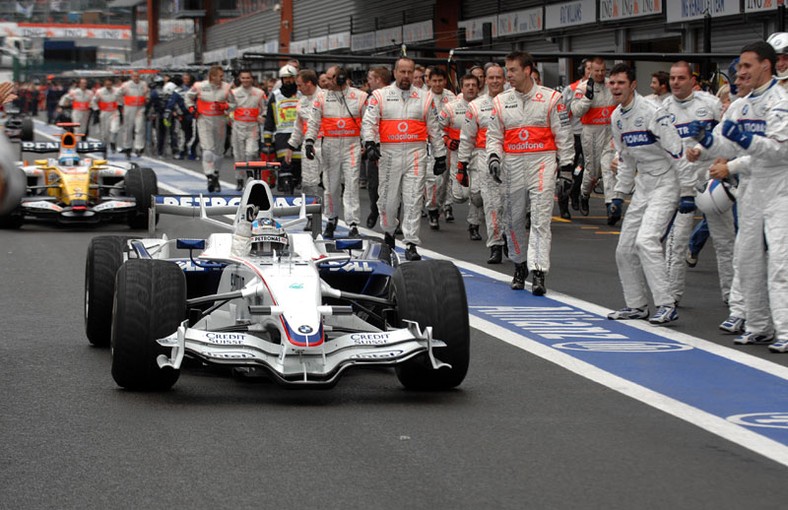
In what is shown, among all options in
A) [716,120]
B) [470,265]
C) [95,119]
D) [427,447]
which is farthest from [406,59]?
[95,119]

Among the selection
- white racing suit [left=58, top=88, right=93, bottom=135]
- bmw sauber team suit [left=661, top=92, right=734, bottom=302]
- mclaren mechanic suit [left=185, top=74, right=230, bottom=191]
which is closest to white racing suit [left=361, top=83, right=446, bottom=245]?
bmw sauber team suit [left=661, top=92, right=734, bottom=302]

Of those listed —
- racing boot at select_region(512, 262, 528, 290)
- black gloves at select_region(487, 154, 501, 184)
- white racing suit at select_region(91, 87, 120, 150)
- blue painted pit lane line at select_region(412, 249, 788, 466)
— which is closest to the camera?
blue painted pit lane line at select_region(412, 249, 788, 466)

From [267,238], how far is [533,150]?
4817mm

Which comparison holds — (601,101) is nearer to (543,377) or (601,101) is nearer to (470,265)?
(470,265)

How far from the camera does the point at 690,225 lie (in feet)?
41.5

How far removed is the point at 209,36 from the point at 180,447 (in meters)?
71.3

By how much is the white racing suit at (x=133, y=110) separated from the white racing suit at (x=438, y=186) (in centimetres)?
1689

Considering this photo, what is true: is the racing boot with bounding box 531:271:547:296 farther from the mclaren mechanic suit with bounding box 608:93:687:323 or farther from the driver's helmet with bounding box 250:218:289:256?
the driver's helmet with bounding box 250:218:289:256

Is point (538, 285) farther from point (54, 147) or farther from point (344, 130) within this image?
point (54, 147)

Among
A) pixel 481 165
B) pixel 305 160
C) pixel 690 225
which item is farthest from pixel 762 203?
pixel 305 160

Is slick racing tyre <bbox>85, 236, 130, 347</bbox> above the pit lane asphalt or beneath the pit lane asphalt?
above

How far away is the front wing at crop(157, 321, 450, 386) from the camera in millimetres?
7996

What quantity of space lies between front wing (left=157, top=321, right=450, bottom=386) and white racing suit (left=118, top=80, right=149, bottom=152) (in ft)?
95.9

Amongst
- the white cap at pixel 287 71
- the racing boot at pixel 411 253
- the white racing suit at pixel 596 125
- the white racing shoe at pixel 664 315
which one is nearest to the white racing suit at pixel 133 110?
the white cap at pixel 287 71
